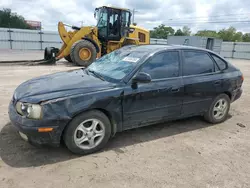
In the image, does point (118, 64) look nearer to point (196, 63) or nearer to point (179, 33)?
point (196, 63)

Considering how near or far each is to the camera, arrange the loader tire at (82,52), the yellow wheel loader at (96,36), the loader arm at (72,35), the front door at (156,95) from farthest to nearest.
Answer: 1. the loader arm at (72,35)
2. the yellow wheel loader at (96,36)
3. the loader tire at (82,52)
4. the front door at (156,95)

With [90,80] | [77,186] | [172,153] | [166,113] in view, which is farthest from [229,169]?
[90,80]

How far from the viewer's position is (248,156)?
329cm

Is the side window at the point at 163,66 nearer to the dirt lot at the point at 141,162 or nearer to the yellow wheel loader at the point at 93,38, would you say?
the dirt lot at the point at 141,162

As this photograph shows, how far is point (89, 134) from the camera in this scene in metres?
3.10

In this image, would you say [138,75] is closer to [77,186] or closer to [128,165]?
[128,165]

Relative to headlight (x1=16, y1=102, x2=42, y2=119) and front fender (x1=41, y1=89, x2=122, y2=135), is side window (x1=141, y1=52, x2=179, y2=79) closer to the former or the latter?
front fender (x1=41, y1=89, x2=122, y2=135)

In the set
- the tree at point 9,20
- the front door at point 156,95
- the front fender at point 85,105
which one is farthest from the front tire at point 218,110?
the tree at point 9,20

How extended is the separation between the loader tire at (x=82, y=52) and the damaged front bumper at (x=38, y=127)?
29.3 feet

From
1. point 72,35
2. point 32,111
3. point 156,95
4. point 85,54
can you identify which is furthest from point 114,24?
point 32,111

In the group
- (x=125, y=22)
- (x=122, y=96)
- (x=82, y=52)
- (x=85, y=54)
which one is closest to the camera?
(x=122, y=96)

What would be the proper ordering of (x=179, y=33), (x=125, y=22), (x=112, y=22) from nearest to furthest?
(x=112, y=22), (x=125, y=22), (x=179, y=33)

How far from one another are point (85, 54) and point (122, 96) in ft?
30.0

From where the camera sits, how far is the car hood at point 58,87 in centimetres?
285
